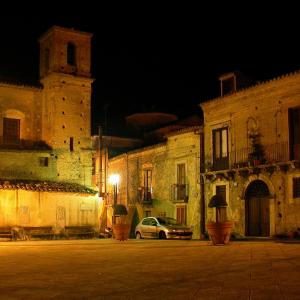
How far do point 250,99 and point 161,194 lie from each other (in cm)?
1019

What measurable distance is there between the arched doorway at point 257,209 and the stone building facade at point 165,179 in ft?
13.7

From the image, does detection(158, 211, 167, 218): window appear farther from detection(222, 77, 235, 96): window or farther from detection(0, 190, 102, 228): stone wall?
detection(222, 77, 235, 96): window

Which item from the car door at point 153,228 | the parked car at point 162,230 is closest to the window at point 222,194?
the parked car at point 162,230

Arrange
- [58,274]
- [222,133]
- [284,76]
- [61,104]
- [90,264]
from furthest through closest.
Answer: [61,104]
[222,133]
[284,76]
[90,264]
[58,274]

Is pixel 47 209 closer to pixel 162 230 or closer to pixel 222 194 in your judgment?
pixel 162 230

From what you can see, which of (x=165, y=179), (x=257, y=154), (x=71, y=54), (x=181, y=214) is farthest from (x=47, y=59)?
(x=257, y=154)

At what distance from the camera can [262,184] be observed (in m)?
30.5

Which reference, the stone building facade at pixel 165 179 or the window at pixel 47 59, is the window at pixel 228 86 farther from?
the window at pixel 47 59

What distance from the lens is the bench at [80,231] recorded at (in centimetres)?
3369

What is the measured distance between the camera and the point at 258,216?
100.0ft

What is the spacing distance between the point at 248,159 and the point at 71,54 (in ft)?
47.0

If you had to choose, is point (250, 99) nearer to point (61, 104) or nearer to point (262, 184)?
point (262, 184)

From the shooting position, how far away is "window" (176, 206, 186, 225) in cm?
3547

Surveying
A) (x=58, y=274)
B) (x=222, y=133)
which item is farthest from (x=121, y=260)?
(x=222, y=133)
